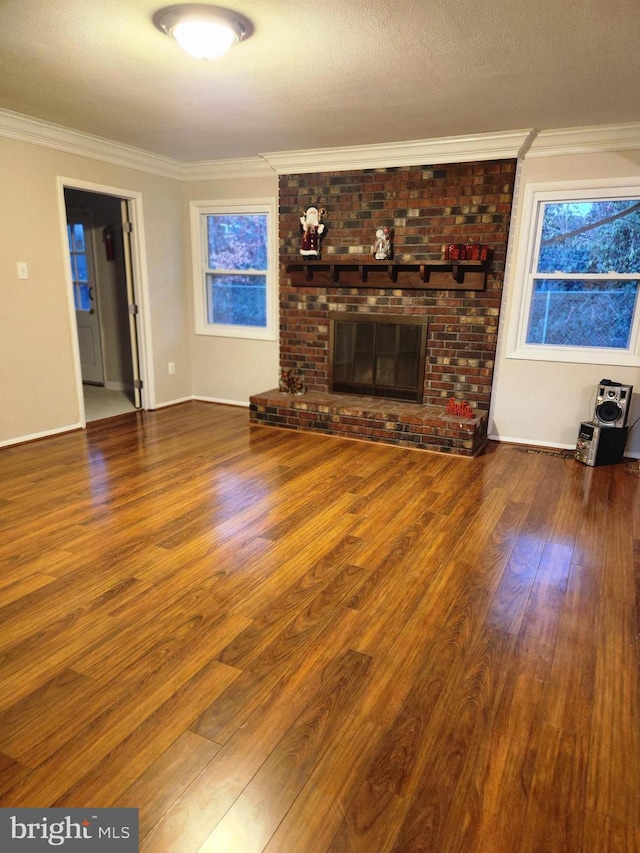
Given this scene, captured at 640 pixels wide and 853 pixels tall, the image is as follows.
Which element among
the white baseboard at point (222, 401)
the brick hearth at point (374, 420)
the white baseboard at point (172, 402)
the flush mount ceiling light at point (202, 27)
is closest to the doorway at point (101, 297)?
the white baseboard at point (172, 402)

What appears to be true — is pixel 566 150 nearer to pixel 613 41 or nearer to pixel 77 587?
pixel 613 41

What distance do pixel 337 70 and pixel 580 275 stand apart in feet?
7.96

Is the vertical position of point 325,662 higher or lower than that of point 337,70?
lower

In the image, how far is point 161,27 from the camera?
7.97 feet

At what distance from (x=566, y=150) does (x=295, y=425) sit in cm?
307

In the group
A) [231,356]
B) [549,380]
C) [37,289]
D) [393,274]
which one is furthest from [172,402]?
[549,380]

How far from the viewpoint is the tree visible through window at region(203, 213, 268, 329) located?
5.38 meters

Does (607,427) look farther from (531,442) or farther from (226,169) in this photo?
(226,169)

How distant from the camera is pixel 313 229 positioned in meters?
4.86

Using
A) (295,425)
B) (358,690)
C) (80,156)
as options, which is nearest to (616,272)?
(295,425)

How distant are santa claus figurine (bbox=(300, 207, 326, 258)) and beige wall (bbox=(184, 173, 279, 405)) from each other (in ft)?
1.74

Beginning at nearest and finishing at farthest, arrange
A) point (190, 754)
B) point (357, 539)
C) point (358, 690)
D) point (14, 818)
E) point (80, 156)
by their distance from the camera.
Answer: point (14, 818) → point (190, 754) → point (358, 690) → point (357, 539) → point (80, 156)

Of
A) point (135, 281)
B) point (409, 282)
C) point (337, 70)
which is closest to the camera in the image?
point (337, 70)

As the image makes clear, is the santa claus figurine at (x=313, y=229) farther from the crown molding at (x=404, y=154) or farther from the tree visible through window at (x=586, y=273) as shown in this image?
the tree visible through window at (x=586, y=273)
